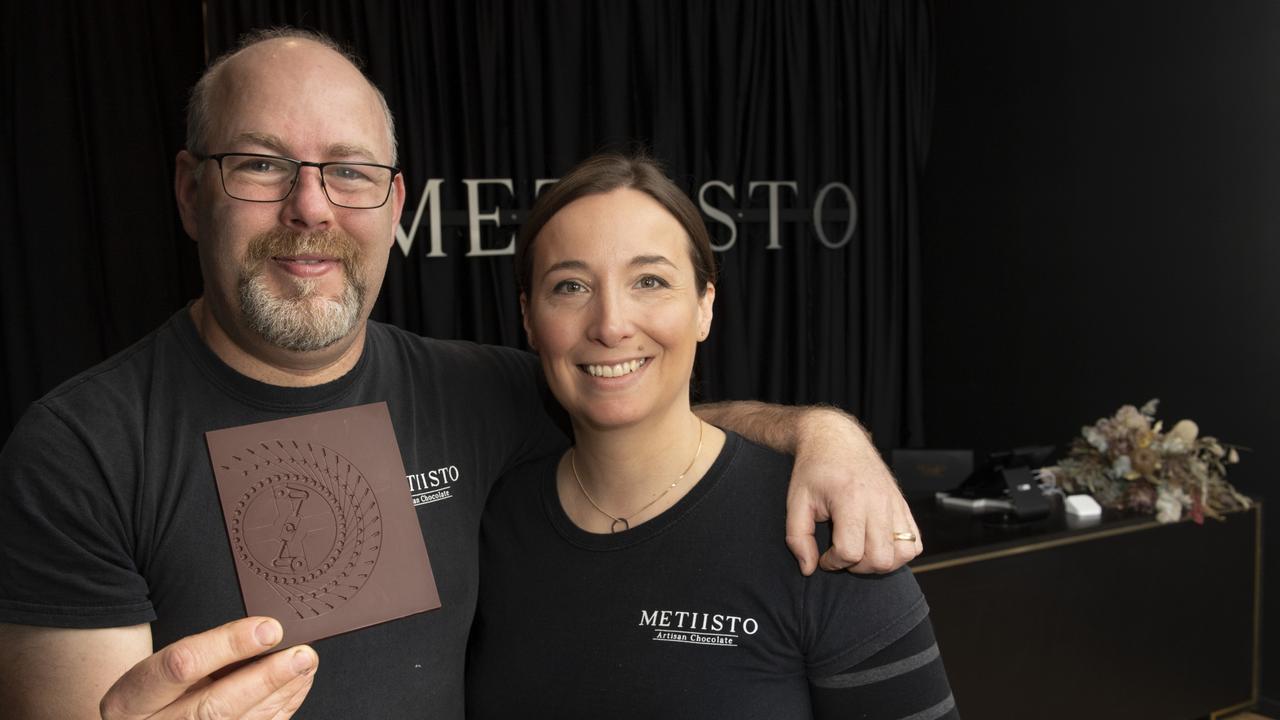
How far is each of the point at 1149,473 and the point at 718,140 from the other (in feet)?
7.66

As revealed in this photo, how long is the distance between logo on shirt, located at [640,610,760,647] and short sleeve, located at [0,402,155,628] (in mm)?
666

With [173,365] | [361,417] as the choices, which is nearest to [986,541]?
[361,417]

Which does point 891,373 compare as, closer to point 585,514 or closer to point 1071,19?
point 1071,19

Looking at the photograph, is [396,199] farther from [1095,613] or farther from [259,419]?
[1095,613]

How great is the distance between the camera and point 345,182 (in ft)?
4.99

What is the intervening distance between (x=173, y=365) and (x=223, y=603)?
353 mm

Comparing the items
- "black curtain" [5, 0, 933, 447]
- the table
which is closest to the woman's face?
the table

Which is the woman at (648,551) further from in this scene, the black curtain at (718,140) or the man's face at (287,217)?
the black curtain at (718,140)

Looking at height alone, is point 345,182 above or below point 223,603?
above

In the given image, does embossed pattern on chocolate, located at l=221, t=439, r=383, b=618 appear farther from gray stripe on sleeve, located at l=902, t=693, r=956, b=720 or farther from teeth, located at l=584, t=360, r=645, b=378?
gray stripe on sleeve, located at l=902, t=693, r=956, b=720

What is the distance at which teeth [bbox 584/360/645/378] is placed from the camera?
4.82 ft

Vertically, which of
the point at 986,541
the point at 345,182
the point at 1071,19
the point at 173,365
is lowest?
the point at 986,541

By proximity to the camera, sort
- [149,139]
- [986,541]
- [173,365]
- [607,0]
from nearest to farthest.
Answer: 1. [173,365]
2. [986,541]
3. [149,139]
4. [607,0]

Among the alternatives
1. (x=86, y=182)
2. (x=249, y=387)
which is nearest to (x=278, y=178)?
(x=249, y=387)
